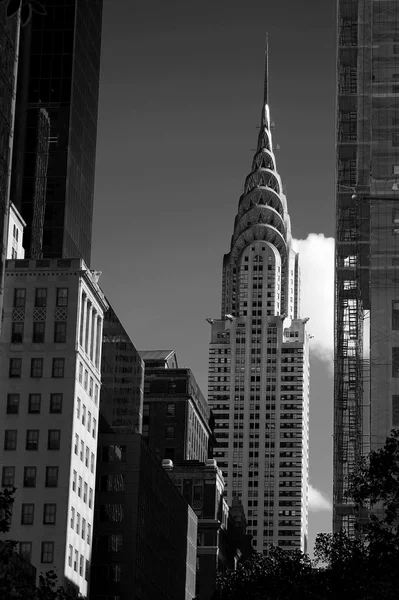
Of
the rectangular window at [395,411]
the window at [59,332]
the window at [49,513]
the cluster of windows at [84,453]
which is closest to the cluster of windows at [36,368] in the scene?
the window at [59,332]

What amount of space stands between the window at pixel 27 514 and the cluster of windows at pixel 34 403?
9.58 meters

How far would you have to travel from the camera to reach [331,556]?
104 meters

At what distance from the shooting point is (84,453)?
514ft

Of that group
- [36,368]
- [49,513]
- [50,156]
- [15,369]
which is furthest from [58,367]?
[50,156]

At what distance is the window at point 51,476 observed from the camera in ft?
491

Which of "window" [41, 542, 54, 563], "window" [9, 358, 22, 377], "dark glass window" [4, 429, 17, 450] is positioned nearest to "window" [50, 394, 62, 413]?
"dark glass window" [4, 429, 17, 450]

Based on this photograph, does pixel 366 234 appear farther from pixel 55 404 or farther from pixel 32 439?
pixel 32 439

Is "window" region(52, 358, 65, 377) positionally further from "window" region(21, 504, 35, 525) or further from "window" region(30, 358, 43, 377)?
"window" region(21, 504, 35, 525)

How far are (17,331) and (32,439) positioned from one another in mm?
11646

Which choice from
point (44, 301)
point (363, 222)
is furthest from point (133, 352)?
point (363, 222)

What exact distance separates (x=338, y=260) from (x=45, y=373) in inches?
1230

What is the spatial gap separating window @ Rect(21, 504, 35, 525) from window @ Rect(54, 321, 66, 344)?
1742 cm

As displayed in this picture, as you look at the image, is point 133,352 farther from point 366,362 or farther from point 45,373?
point 366,362

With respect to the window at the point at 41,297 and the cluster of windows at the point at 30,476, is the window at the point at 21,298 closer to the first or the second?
the window at the point at 41,297
